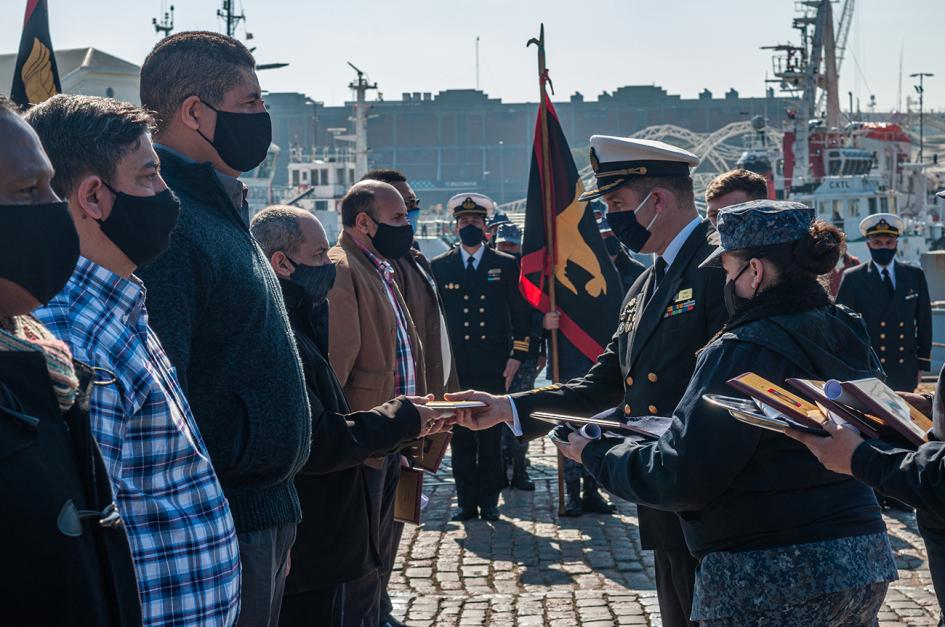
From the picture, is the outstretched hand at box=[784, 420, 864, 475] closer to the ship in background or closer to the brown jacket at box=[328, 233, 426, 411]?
the brown jacket at box=[328, 233, 426, 411]

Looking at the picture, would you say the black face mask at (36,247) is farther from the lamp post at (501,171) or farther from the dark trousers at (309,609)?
the lamp post at (501,171)

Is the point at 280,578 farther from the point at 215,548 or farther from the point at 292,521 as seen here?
the point at 215,548

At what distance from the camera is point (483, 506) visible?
26.6 ft

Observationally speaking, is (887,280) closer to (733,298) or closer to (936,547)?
(936,547)

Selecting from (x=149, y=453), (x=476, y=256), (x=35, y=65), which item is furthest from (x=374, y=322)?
(x=476, y=256)

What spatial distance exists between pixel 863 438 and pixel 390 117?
3943 inches

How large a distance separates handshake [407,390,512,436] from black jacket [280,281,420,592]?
0.08 m

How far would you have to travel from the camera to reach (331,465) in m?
3.62

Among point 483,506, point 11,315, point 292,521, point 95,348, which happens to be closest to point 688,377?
point 292,521

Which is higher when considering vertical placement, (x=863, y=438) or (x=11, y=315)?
(x=11, y=315)

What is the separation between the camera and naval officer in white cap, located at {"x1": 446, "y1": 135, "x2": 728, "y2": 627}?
3.77m

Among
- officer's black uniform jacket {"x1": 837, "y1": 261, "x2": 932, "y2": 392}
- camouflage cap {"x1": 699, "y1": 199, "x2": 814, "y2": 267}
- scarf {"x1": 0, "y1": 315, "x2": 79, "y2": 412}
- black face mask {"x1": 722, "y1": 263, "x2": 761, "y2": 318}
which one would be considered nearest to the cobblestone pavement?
officer's black uniform jacket {"x1": 837, "y1": 261, "x2": 932, "y2": 392}

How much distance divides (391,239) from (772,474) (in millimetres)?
2738

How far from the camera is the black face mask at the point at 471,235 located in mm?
9047
